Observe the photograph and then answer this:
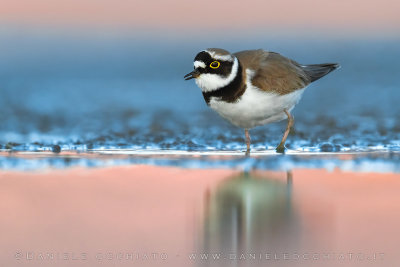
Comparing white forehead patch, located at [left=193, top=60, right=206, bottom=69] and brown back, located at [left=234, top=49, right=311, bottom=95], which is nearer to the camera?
white forehead patch, located at [left=193, top=60, right=206, bottom=69]

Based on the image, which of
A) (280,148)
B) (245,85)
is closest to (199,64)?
(245,85)

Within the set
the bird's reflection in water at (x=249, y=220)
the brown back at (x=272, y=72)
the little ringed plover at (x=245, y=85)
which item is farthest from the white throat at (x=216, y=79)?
the bird's reflection in water at (x=249, y=220)

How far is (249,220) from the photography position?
13.2 feet

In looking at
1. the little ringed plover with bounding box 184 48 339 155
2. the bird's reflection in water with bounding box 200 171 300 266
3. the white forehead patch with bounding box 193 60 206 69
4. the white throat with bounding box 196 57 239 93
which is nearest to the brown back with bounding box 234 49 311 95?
the little ringed plover with bounding box 184 48 339 155

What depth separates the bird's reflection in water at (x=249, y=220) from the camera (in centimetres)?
349

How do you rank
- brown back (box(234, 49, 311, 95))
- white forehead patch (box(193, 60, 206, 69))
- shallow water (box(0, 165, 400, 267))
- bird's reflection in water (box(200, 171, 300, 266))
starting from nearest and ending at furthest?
shallow water (box(0, 165, 400, 267)) < bird's reflection in water (box(200, 171, 300, 266)) < white forehead patch (box(193, 60, 206, 69)) < brown back (box(234, 49, 311, 95))

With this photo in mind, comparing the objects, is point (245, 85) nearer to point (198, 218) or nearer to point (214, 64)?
point (214, 64)

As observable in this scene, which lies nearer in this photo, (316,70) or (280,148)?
(280,148)

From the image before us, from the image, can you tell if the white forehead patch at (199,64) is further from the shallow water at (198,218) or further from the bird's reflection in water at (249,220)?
the bird's reflection in water at (249,220)

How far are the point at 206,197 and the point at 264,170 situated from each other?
43.7 inches

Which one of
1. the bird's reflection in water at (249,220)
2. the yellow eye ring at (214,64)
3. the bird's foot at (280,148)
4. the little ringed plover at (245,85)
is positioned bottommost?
the bird's reflection in water at (249,220)

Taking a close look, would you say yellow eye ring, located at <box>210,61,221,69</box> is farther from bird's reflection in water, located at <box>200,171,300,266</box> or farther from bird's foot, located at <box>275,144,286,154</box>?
bird's reflection in water, located at <box>200,171,300,266</box>

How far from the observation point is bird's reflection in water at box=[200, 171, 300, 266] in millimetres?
3490

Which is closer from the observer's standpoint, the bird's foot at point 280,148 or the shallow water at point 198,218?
the shallow water at point 198,218
